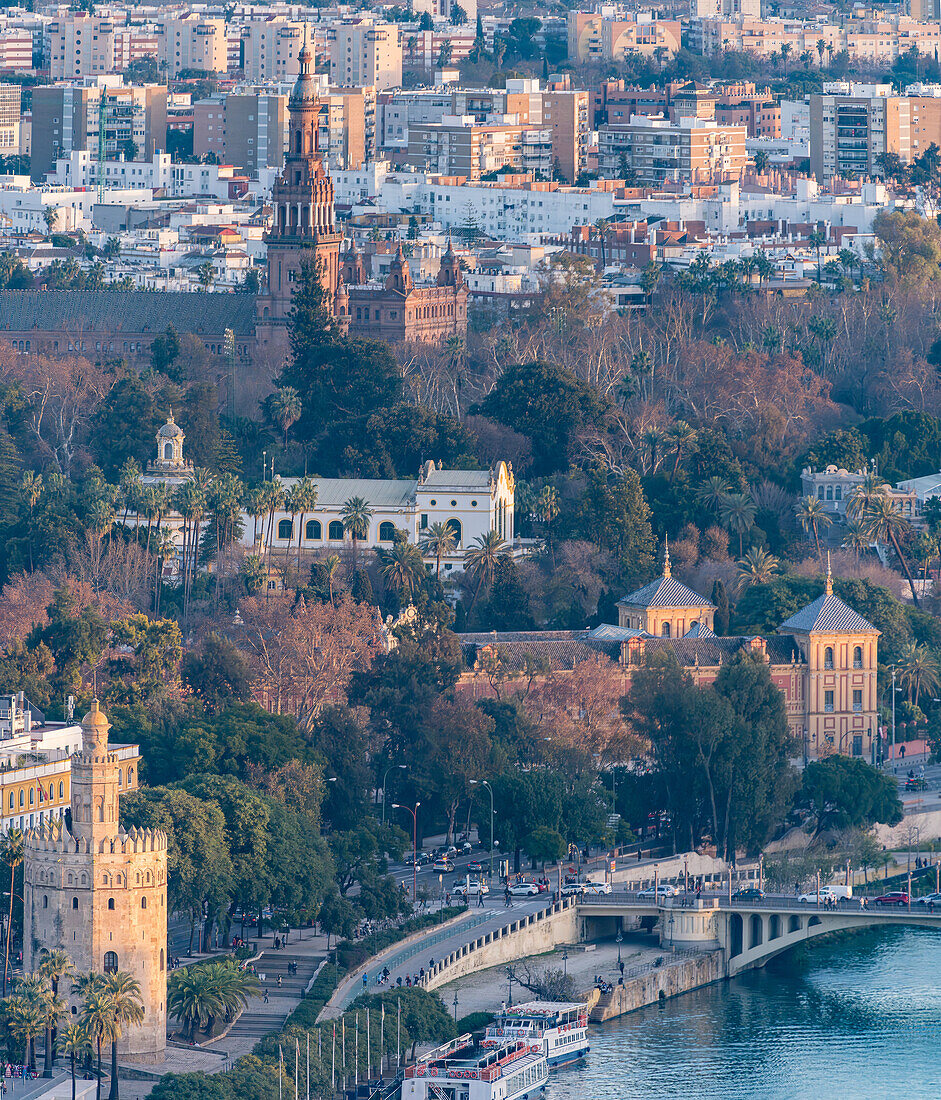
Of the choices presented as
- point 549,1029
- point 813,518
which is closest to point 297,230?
point 813,518

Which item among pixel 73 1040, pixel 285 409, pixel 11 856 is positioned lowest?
pixel 73 1040

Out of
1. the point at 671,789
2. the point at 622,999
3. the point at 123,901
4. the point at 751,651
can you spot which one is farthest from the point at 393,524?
the point at 123,901

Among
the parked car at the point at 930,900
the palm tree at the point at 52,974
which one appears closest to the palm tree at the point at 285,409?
the parked car at the point at 930,900

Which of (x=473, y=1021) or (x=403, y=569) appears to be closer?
(x=473, y=1021)

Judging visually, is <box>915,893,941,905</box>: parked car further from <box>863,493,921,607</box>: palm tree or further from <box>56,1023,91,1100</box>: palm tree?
<box>863,493,921,607</box>: palm tree

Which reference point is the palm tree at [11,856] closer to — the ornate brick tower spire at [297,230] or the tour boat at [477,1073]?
the tour boat at [477,1073]

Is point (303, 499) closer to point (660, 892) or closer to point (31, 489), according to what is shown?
point (31, 489)
